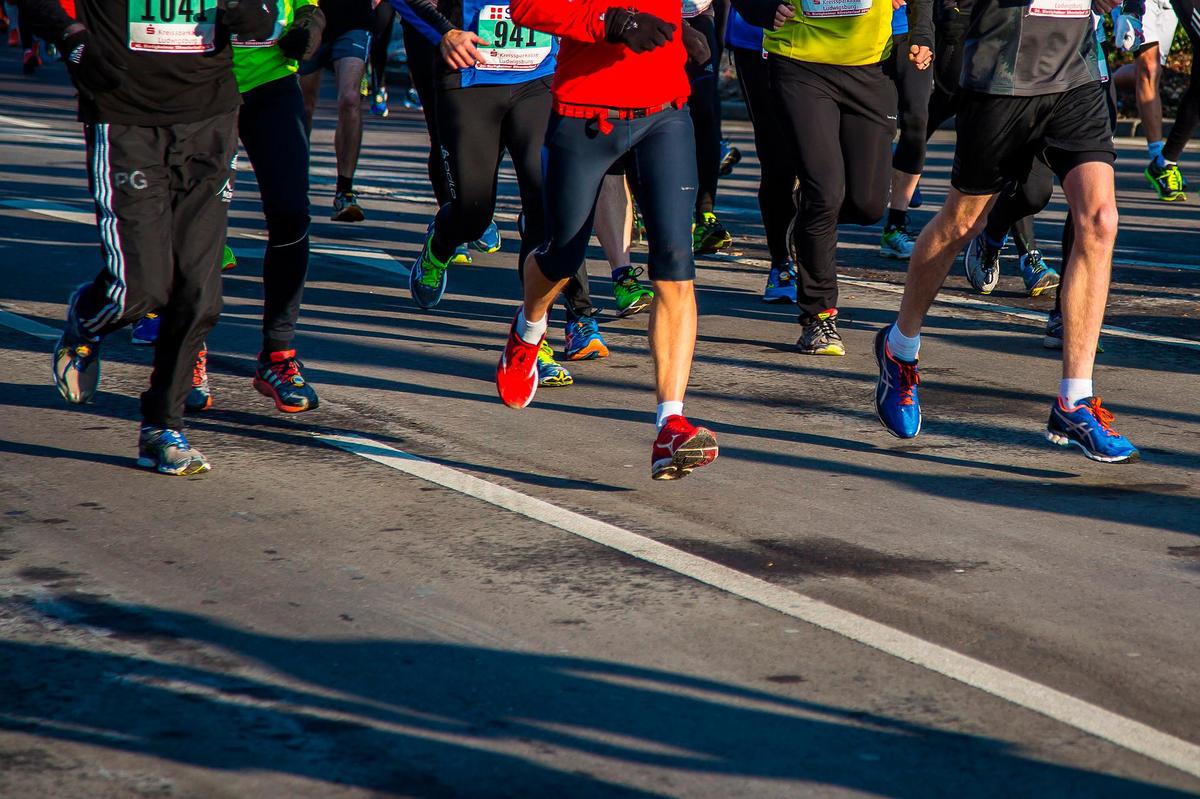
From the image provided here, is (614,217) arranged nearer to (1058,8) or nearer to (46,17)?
(1058,8)

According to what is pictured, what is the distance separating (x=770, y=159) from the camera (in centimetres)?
838

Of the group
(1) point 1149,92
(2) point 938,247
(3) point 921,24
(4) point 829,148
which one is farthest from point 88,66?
(1) point 1149,92

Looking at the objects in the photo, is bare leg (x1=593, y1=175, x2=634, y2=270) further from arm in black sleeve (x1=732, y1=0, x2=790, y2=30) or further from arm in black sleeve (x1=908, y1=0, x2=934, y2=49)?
arm in black sleeve (x1=908, y1=0, x2=934, y2=49)

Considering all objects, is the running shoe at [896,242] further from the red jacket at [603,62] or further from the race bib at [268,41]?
the race bib at [268,41]

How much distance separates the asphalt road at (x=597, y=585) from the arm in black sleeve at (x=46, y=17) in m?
1.41

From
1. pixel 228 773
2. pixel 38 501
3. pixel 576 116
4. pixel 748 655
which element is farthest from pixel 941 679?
pixel 38 501

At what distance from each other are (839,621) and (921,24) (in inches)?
201

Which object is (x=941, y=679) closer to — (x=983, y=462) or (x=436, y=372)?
(x=983, y=462)

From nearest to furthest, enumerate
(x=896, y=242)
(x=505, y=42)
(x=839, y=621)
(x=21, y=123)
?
(x=839, y=621) → (x=505, y=42) → (x=896, y=242) → (x=21, y=123)

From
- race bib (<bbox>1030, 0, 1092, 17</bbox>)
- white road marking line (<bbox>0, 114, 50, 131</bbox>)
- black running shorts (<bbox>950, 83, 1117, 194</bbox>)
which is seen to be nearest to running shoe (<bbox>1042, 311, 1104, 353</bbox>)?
black running shorts (<bbox>950, 83, 1117, 194</bbox>)

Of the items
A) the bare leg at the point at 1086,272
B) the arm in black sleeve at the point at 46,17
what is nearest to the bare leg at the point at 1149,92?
the bare leg at the point at 1086,272

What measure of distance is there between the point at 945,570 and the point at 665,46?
2.01 m

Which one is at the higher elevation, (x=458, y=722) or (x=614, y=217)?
(x=614, y=217)

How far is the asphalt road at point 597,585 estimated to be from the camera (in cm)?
329
